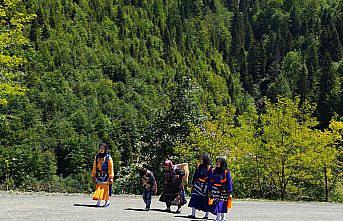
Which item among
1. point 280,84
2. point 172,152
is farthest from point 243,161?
point 280,84

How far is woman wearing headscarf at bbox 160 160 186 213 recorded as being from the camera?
674 inches

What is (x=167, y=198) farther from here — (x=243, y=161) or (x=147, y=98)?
(x=147, y=98)

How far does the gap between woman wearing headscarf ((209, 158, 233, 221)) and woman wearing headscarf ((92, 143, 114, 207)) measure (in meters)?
3.21

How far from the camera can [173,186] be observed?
17.1 metres

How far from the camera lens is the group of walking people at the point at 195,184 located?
50.6ft

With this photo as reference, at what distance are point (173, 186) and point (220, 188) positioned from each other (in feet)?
7.10

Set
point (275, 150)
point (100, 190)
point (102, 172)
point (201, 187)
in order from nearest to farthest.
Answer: point (201, 187) < point (102, 172) < point (100, 190) < point (275, 150)

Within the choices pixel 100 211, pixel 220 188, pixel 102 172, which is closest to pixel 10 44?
pixel 102 172

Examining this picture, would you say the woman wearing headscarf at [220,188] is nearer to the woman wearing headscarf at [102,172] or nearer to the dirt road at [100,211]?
the dirt road at [100,211]

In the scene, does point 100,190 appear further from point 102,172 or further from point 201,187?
point 201,187

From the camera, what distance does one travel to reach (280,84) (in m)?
177

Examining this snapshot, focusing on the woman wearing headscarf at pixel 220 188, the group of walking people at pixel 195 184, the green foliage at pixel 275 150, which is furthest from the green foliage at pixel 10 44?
the green foliage at pixel 275 150

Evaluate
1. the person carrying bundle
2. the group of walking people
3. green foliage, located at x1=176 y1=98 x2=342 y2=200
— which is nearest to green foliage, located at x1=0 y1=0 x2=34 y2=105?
the group of walking people

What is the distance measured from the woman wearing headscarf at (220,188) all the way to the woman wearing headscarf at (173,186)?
73.0 inches
